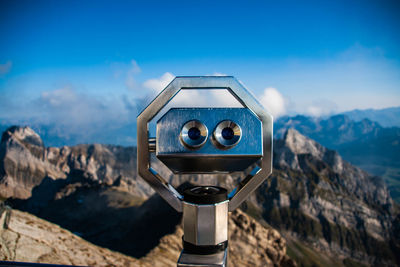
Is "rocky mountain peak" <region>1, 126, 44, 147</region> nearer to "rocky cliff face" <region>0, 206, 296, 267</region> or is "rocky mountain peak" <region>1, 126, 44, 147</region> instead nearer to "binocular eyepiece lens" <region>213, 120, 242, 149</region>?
"rocky cliff face" <region>0, 206, 296, 267</region>

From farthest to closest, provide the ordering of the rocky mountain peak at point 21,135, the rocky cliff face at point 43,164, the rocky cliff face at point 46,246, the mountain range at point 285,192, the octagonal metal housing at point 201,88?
1. the rocky mountain peak at point 21,135
2. the rocky cliff face at point 43,164
3. the mountain range at point 285,192
4. the rocky cliff face at point 46,246
5. the octagonal metal housing at point 201,88

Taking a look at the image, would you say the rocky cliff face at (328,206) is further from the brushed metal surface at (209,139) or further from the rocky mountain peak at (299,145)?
the brushed metal surface at (209,139)

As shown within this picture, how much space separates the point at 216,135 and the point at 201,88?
305mm

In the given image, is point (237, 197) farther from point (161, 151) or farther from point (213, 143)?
point (161, 151)

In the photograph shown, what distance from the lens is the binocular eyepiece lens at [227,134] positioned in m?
1.24

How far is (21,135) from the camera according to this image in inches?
3578

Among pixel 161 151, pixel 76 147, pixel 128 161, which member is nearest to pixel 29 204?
pixel 76 147

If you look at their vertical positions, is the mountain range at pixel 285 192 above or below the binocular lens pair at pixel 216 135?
below

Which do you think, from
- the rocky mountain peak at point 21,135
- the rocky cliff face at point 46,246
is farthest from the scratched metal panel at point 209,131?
the rocky mountain peak at point 21,135

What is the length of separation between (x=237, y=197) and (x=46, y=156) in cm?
11291

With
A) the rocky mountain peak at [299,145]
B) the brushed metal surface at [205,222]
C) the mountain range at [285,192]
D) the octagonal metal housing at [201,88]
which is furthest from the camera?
the rocky mountain peak at [299,145]

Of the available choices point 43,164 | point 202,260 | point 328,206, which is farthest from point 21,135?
point 328,206

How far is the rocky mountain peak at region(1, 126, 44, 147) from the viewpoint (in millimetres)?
86713

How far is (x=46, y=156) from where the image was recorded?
97.8 meters
